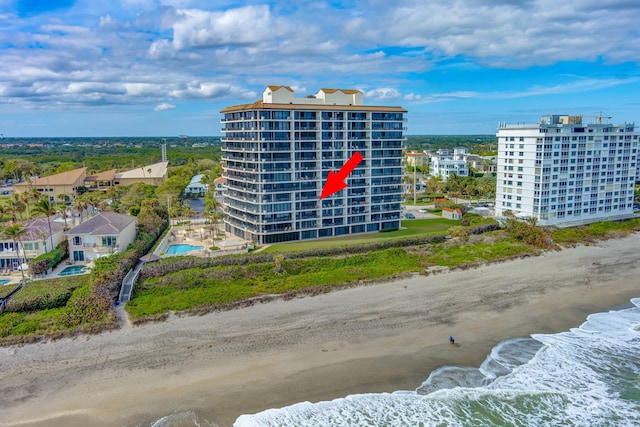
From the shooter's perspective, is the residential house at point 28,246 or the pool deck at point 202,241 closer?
the residential house at point 28,246

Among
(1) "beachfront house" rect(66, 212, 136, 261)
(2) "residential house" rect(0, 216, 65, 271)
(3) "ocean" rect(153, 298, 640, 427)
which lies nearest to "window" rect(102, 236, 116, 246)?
(1) "beachfront house" rect(66, 212, 136, 261)

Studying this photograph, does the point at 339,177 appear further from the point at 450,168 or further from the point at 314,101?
the point at 450,168

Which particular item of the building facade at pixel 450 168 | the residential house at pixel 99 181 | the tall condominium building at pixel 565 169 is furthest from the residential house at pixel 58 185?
the building facade at pixel 450 168

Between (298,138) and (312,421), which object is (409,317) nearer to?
(312,421)

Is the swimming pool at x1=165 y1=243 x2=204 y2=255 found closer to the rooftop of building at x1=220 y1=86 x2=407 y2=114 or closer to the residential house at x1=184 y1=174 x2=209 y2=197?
the rooftop of building at x1=220 y1=86 x2=407 y2=114

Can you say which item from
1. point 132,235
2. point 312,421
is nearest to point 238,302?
point 312,421

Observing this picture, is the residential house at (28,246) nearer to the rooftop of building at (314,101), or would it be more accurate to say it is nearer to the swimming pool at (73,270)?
the swimming pool at (73,270)

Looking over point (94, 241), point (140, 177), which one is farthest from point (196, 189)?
point (94, 241)
